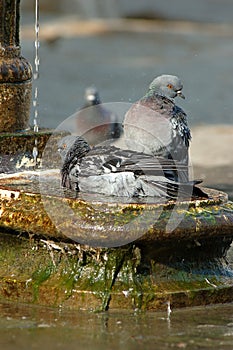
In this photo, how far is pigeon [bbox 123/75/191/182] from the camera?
219 inches

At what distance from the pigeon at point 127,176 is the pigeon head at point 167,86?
1235 mm

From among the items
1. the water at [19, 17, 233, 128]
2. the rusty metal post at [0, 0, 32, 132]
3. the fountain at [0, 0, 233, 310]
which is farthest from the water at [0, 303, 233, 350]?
the water at [19, 17, 233, 128]

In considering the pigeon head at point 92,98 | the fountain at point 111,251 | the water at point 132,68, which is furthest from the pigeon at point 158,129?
the water at point 132,68

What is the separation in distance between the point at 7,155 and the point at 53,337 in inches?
76.4

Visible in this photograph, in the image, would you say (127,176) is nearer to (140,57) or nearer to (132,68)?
(132,68)

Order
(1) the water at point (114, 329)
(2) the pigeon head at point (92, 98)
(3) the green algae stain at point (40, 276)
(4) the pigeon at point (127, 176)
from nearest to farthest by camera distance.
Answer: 1. (1) the water at point (114, 329)
2. (3) the green algae stain at point (40, 276)
3. (4) the pigeon at point (127, 176)
4. (2) the pigeon head at point (92, 98)

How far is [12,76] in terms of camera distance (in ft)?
19.7

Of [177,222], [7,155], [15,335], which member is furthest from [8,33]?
[15,335]

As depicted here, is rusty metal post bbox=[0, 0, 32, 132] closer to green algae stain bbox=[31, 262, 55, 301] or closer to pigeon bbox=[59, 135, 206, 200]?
pigeon bbox=[59, 135, 206, 200]

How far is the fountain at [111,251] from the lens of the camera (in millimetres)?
4629

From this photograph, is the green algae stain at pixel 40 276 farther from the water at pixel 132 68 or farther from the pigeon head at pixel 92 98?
the water at pixel 132 68

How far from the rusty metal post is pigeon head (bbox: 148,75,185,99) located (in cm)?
81

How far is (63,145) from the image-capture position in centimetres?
534

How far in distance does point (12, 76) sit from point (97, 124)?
313cm
